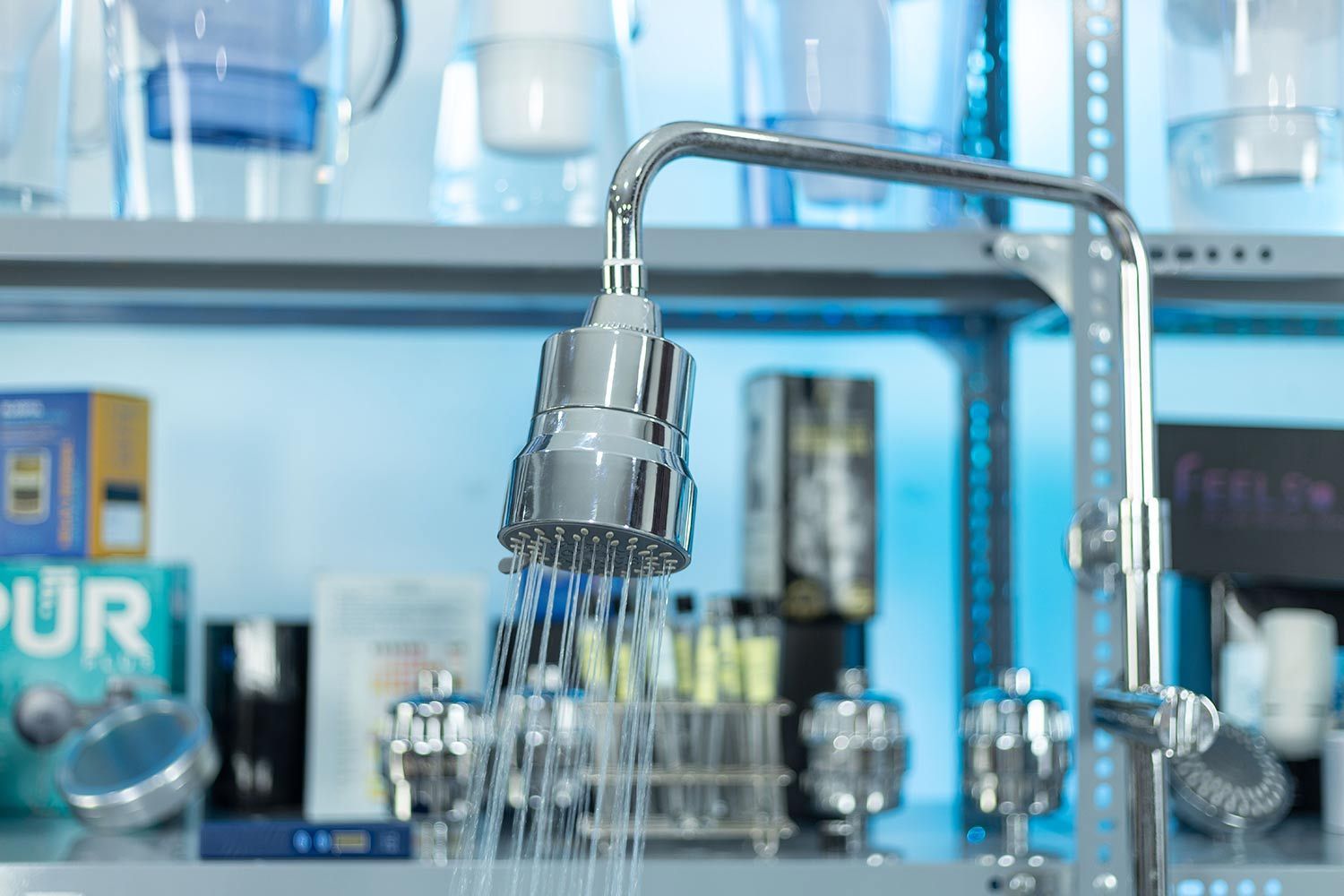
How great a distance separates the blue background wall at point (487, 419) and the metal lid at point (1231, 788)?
0.27 meters

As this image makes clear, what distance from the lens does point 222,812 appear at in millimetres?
1021

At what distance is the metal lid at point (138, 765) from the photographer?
93 centimetres

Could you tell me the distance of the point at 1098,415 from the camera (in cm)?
86

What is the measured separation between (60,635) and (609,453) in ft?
2.16

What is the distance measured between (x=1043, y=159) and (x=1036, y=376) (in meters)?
0.19

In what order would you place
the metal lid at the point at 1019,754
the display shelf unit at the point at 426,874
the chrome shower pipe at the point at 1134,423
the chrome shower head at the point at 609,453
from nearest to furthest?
the chrome shower head at the point at 609,453, the chrome shower pipe at the point at 1134,423, the display shelf unit at the point at 426,874, the metal lid at the point at 1019,754

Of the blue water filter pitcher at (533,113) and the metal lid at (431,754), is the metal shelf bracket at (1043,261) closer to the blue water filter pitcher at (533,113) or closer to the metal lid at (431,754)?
the blue water filter pitcher at (533,113)

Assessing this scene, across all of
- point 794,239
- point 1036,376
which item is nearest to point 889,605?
point 1036,376

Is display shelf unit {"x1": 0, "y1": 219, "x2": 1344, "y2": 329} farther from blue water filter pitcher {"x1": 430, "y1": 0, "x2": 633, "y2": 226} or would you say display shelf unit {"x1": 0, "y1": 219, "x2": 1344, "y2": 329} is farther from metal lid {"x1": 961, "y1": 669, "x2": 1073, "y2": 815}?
metal lid {"x1": 961, "y1": 669, "x2": 1073, "y2": 815}

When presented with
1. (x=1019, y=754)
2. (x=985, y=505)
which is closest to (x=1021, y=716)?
(x=1019, y=754)

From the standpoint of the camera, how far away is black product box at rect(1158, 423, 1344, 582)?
107cm

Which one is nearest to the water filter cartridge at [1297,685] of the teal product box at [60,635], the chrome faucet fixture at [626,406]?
the chrome faucet fixture at [626,406]

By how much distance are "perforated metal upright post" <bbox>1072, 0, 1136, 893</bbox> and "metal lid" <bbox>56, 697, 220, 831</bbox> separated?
566mm

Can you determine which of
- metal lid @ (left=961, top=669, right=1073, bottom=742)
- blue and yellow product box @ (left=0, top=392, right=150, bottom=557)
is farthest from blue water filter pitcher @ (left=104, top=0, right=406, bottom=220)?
metal lid @ (left=961, top=669, right=1073, bottom=742)
